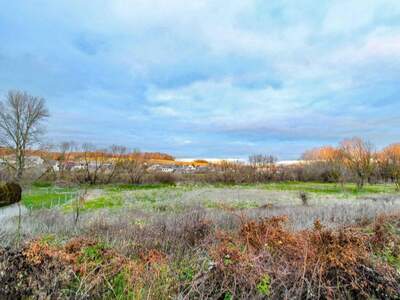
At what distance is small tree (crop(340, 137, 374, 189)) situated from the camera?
3806 centimetres

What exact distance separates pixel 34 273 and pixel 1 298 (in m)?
0.34

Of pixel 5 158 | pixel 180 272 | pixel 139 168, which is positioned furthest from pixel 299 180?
pixel 180 272

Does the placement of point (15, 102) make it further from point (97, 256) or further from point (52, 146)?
point (97, 256)

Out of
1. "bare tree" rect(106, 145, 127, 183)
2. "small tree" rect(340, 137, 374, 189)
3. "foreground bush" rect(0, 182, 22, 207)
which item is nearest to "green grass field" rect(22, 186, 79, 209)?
"foreground bush" rect(0, 182, 22, 207)

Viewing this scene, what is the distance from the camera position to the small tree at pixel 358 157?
3806 centimetres

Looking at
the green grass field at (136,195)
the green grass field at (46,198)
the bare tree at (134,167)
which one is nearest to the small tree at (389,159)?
the green grass field at (136,195)

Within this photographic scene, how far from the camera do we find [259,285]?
10.2 ft

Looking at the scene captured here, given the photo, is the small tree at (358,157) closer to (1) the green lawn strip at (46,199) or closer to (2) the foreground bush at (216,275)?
(1) the green lawn strip at (46,199)

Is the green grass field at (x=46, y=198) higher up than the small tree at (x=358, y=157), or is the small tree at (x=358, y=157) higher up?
the small tree at (x=358, y=157)

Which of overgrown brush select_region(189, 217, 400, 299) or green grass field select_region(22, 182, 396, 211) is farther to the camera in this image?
green grass field select_region(22, 182, 396, 211)

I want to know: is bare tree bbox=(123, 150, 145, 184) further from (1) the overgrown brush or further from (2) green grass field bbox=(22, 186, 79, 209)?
(1) the overgrown brush

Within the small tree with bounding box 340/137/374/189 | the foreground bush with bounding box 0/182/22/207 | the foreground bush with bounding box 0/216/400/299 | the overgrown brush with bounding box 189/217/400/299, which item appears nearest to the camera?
the foreground bush with bounding box 0/216/400/299

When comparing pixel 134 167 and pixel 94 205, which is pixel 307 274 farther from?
pixel 134 167

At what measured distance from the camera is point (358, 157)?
39.3m
